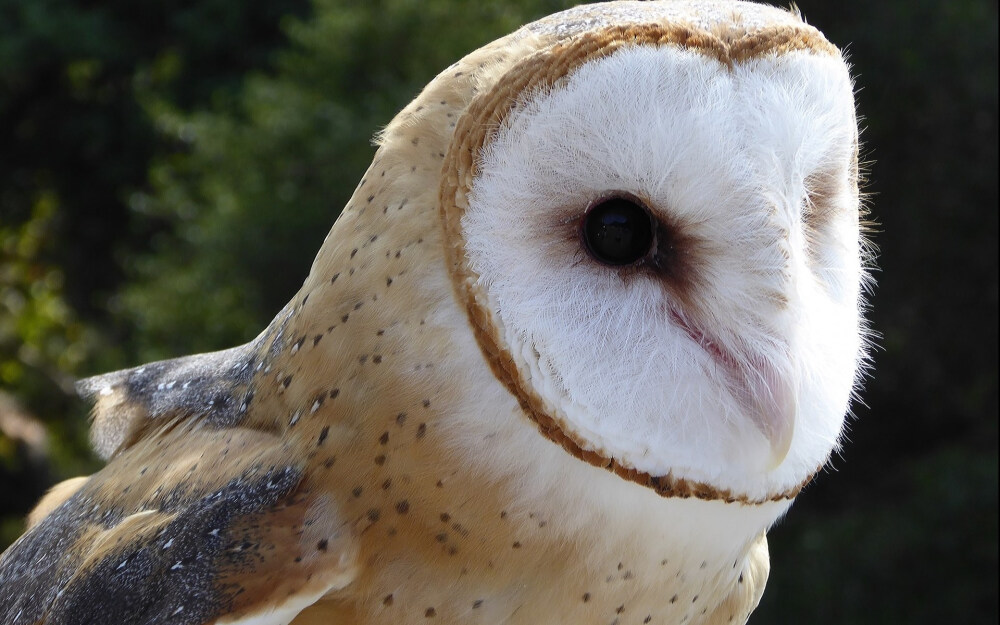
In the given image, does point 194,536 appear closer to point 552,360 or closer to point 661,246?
point 552,360

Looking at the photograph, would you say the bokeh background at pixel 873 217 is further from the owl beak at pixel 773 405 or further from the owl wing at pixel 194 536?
the owl wing at pixel 194 536

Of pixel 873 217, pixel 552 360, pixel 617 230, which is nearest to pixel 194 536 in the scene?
pixel 552 360

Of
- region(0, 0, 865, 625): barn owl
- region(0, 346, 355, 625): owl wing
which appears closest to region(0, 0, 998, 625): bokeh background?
region(0, 0, 865, 625): barn owl

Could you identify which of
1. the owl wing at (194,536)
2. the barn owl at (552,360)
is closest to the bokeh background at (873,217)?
the barn owl at (552,360)

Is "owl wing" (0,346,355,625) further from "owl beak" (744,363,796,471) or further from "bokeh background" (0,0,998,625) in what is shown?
"bokeh background" (0,0,998,625)

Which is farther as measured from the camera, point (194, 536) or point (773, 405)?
point (194, 536)
